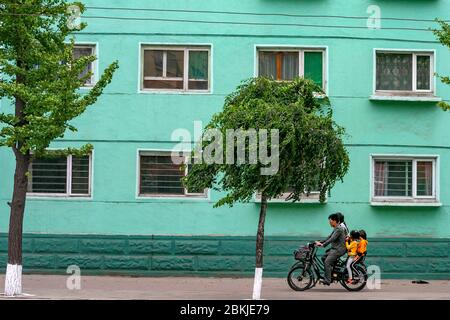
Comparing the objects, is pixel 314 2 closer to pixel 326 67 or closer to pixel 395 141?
pixel 326 67

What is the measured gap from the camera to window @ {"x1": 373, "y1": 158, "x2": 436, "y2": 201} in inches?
1014

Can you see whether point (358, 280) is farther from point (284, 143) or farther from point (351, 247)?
point (284, 143)

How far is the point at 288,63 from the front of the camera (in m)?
25.8

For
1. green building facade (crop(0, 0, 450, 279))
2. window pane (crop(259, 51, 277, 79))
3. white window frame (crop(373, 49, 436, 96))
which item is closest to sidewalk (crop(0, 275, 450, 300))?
green building facade (crop(0, 0, 450, 279))

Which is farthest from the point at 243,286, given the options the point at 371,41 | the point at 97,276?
the point at 371,41

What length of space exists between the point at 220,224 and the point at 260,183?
619cm

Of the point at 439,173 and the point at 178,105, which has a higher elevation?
the point at 178,105

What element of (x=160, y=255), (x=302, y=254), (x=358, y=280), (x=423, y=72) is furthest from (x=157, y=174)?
(x=423, y=72)

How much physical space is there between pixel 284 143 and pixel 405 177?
7835 mm

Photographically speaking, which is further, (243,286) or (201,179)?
(243,286)

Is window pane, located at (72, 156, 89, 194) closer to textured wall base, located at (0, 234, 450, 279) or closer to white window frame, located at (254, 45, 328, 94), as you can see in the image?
textured wall base, located at (0, 234, 450, 279)

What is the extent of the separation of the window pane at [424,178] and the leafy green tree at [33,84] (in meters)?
9.15

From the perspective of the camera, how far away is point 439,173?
25.6 meters

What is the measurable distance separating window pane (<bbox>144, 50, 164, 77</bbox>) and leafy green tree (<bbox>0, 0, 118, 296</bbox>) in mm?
5196
